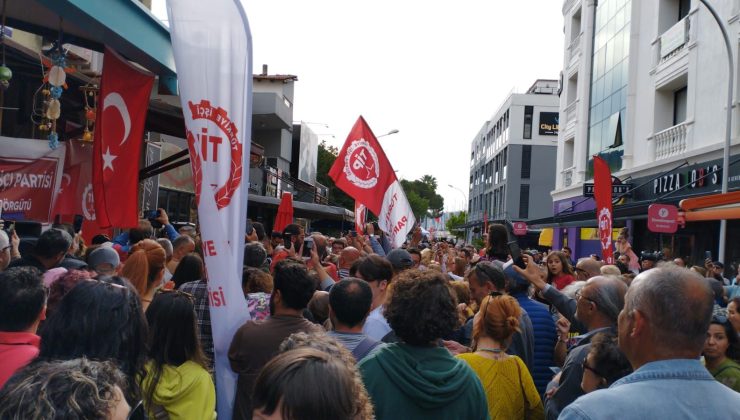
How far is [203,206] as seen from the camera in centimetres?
366

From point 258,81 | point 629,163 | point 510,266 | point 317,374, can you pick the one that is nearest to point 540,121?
point 258,81

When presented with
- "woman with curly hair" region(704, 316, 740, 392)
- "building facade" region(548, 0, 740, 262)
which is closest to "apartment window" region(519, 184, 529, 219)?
"building facade" region(548, 0, 740, 262)

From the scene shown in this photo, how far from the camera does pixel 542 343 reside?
522cm

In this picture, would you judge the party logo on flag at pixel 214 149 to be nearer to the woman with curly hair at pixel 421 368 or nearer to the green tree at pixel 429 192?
the woman with curly hair at pixel 421 368

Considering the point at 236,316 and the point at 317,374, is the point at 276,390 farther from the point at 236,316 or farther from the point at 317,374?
the point at 236,316

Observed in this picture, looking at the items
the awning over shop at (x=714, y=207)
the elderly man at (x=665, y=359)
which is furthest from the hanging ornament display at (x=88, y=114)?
the awning over shop at (x=714, y=207)

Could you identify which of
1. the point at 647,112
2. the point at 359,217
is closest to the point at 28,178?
the point at 359,217

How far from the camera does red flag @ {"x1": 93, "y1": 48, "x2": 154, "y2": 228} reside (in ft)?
19.1

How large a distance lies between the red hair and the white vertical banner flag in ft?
3.68

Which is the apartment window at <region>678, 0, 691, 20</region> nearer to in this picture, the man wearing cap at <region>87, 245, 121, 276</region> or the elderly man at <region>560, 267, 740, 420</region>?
the man wearing cap at <region>87, 245, 121, 276</region>

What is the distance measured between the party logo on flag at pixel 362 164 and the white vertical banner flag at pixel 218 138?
6.13m

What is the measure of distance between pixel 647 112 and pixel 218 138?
2100 centimetres

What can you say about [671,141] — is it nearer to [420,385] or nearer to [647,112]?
[647,112]

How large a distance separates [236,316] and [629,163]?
72.5 ft
